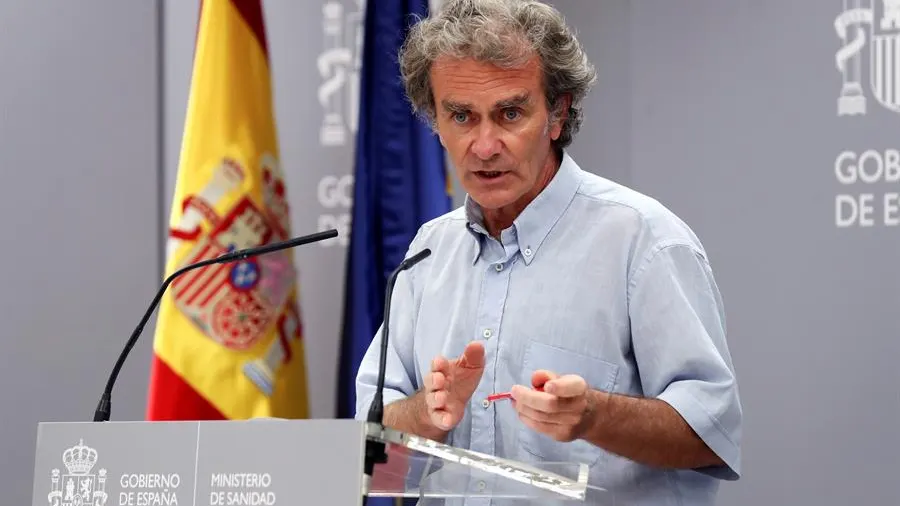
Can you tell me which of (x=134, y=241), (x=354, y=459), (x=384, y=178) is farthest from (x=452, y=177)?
(x=354, y=459)

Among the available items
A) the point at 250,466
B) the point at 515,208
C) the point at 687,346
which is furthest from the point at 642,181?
the point at 250,466

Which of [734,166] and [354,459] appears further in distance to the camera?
[734,166]

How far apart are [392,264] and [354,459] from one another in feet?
6.50

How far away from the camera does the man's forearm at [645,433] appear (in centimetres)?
161

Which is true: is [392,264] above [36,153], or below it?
below

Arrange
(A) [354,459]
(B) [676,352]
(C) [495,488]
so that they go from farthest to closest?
(B) [676,352]
(C) [495,488]
(A) [354,459]

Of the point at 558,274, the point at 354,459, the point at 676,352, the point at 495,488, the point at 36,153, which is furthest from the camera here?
the point at 36,153

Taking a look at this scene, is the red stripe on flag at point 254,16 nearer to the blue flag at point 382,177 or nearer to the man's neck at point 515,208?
the blue flag at point 382,177

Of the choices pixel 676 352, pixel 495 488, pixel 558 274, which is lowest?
pixel 495 488

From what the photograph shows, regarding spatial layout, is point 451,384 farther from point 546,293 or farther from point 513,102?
point 513,102

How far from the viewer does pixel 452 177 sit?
3588 millimetres

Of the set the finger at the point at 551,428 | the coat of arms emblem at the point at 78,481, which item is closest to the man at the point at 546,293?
the finger at the point at 551,428

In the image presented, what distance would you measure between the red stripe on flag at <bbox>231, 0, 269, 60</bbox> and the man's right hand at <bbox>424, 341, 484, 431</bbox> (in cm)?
184

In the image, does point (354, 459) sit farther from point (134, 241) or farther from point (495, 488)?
point (134, 241)
